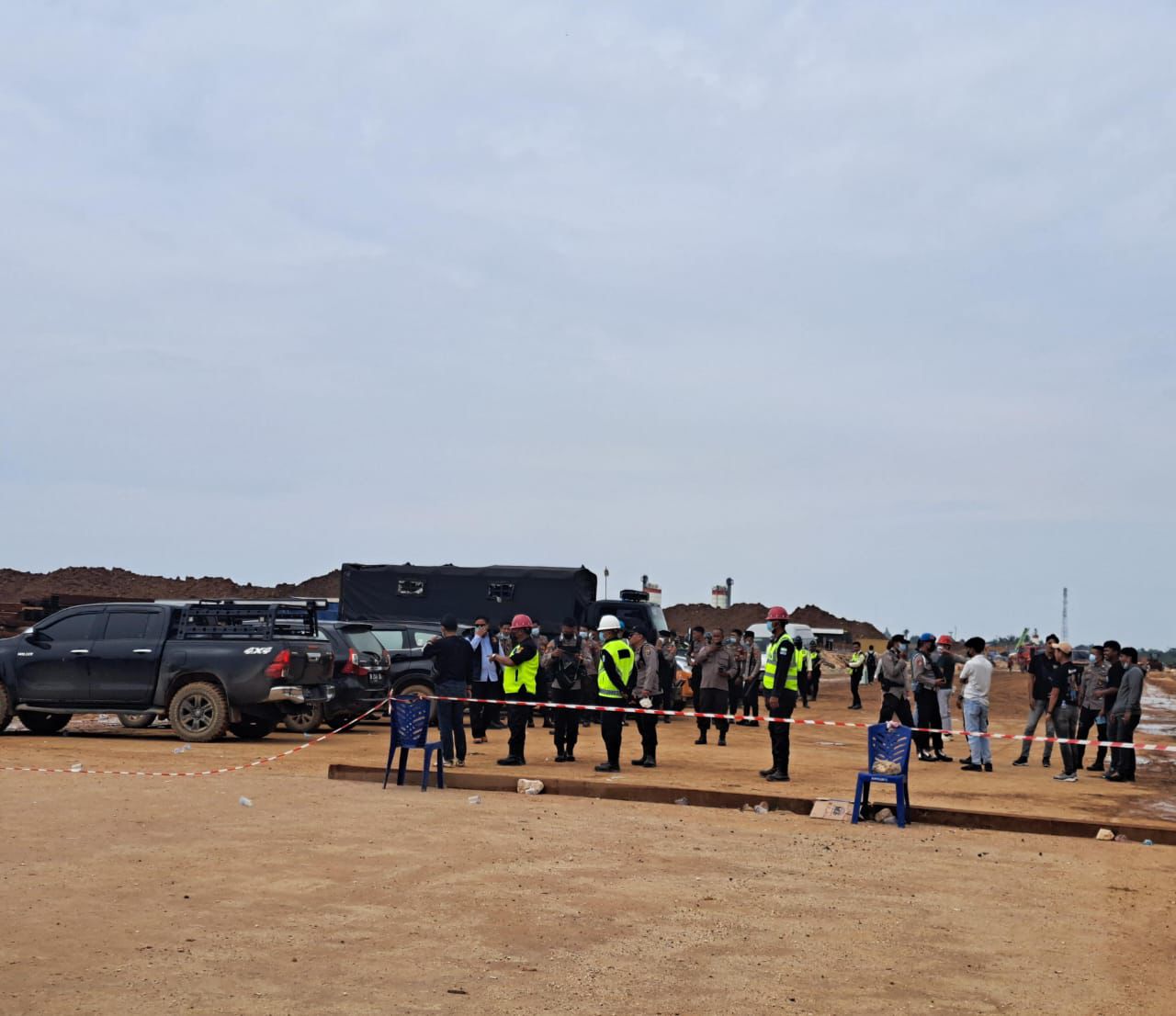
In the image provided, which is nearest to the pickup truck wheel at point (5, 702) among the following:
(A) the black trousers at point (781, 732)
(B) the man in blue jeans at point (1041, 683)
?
(A) the black trousers at point (781, 732)

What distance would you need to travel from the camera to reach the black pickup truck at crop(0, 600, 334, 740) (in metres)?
19.0

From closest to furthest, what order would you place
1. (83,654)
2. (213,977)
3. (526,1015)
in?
1. (526,1015)
2. (213,977)
3. (83,654)

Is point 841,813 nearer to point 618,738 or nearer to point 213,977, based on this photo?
point 618,738

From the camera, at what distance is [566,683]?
23.5 meters

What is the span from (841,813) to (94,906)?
7.17 m

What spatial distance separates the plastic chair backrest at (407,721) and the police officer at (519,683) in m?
2.28

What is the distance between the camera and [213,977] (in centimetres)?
660

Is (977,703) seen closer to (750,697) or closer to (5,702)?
(750,697)

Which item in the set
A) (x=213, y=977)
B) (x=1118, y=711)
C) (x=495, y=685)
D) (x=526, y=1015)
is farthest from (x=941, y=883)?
(x=495, y=685)

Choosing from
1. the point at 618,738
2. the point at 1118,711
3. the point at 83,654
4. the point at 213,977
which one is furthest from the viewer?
the point at 83,654

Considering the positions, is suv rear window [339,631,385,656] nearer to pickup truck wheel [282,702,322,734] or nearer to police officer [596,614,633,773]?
pickup truck wheel [282,702,322,734]

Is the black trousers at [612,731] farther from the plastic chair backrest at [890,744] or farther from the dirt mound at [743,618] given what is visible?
the dirt mound at [743,618]

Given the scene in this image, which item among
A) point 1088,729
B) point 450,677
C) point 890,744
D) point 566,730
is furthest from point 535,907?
point 1088,729

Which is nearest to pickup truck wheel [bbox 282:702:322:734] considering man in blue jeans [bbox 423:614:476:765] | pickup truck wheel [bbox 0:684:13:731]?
pickup truck wheel [bbox 0:684:13:731]
